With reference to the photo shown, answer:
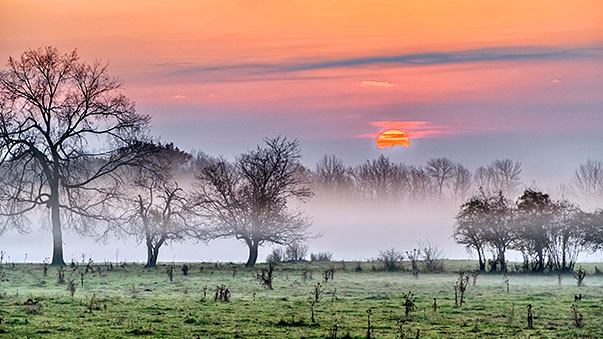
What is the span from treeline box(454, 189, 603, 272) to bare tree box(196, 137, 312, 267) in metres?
11.1

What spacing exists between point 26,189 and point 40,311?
24.6 m

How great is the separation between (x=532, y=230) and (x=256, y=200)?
55.9ft

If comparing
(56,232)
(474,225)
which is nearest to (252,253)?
(56,232)

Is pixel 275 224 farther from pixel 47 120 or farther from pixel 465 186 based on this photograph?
pixel 465 186

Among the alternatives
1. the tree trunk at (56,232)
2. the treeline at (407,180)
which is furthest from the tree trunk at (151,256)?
the treeline at (407,180)

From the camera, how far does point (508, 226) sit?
4419 cm

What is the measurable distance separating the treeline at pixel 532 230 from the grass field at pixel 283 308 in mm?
Result: 3568

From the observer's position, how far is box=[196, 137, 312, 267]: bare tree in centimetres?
4919

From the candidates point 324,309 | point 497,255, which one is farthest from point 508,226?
point 324,309

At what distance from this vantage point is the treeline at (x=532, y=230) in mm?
42656

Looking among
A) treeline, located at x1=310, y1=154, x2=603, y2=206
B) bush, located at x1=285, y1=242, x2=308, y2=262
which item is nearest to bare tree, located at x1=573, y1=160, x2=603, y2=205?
treeline, located at x1=310, y1=154, x2=603, y2=206

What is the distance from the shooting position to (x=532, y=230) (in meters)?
43.4

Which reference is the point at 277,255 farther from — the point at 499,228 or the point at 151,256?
the point at 499,228

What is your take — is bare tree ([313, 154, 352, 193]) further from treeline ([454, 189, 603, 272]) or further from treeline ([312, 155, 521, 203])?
treeline ([454, 189, 603, 272])
